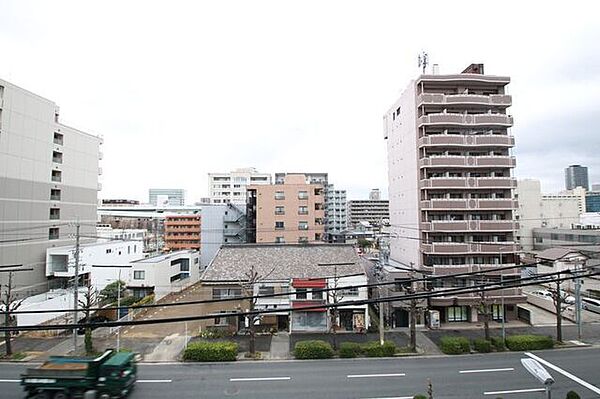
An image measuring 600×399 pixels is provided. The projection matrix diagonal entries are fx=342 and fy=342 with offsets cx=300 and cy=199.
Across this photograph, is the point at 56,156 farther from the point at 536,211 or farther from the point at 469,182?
the point at 536,211

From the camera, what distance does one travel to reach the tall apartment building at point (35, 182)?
3173cm

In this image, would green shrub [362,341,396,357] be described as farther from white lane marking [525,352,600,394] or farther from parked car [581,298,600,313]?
parked car [581,298,600,313]

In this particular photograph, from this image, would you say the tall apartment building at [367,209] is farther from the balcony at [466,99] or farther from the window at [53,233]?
the window at [53,233]

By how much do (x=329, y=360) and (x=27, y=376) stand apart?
14694mm

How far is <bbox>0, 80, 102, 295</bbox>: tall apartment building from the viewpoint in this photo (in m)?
31.7

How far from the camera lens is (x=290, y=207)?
45.1m

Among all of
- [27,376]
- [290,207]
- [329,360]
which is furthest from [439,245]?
[27,376]

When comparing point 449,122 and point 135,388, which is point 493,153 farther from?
point 135,388

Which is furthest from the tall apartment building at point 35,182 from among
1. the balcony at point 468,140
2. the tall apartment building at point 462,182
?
the balcony at point 468,140

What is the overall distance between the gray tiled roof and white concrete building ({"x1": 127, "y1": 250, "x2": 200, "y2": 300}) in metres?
8.36

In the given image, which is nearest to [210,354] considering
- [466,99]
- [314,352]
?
[314,352]

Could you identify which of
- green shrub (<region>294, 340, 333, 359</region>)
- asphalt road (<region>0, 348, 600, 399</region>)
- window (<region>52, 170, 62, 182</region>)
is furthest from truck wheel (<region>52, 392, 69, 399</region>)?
window (<region>52, 170, 62, 182</region>)

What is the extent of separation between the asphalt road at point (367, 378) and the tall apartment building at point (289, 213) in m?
25.0

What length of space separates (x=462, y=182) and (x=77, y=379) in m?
28.6
